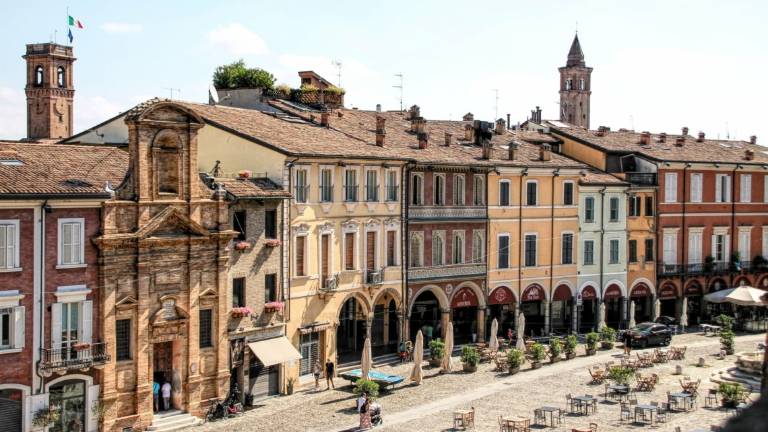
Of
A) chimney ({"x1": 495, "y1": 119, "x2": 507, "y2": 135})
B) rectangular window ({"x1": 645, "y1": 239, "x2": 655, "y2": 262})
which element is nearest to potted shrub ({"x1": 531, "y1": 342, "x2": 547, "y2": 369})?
rectangular window ({"x1": 645, "y1": 239, "x2": 655, "y2": 262})

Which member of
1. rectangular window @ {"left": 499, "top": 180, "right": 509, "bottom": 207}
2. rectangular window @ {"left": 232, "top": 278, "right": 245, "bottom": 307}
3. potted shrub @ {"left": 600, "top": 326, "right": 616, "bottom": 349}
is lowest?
potted shrub @ {"left": 600, "top": 326, "right": 616, "bottom": 349}

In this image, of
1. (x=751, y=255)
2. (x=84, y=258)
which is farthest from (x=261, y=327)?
(x=751, y=255)

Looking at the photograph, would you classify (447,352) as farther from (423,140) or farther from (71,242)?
(71,242)

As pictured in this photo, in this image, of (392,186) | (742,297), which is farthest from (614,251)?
(392,186)

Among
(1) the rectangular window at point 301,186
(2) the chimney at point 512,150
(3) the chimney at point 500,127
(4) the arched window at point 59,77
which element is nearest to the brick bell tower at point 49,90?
(4) the arched window at point 59,77

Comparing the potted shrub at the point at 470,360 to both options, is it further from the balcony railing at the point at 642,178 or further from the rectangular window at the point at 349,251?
the balcony railing at the point at 642,178

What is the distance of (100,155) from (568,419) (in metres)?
19.2

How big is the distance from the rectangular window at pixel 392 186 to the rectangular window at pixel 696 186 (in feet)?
77.8

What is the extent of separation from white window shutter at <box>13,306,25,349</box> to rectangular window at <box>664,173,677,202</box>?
4082 cm

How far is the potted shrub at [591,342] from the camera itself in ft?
156

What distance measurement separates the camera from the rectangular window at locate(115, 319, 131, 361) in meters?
32.7

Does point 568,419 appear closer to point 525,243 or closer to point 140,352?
point 140,352

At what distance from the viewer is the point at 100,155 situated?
114 feet

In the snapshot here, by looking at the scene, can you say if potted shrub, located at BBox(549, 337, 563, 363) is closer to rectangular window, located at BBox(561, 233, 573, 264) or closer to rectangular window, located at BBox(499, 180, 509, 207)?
rectangular window, located at BBox(499, 180, 509, 207)
